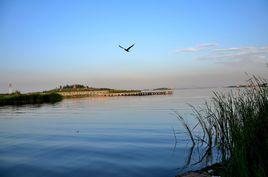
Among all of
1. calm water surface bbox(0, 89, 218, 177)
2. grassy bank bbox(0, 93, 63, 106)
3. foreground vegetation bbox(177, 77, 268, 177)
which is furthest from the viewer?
grassy bank bbox(0, 93, 63, 106)

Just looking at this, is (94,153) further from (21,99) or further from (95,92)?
(95,92)

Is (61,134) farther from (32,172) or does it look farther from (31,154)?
(32,172)

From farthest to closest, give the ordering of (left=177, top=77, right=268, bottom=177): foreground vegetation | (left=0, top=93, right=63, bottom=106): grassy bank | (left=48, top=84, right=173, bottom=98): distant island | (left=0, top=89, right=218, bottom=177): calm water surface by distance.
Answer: (left=48, top=84, right=173, bottom=98): distant island < (left=0, top=93, right=63, bottom=106): grassy bank < (left=0, top=89, right=218, bottom=177): calm water surface < (left=177, top=77, right=268, bottom=177): foreground vegetation

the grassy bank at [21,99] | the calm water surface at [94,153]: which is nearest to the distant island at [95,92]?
the grassy bank at [21,99]

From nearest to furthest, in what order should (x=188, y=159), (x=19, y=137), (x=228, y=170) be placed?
(x=228, y=170) → (x=188, y=159) → (x=19, y=137)

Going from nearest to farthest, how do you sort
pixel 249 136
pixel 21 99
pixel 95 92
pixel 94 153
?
pixel 249 136 < pixel 94 153 < pixel 21 99 < pixel 95 92

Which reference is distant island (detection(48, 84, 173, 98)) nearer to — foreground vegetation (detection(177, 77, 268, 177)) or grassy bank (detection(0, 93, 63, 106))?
grassy bank (detection(0, 93, 63, 106))

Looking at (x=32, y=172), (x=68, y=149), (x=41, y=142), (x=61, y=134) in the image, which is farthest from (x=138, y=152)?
(x=61, y=134)

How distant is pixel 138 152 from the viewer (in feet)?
53.1

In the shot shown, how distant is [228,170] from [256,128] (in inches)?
53.4

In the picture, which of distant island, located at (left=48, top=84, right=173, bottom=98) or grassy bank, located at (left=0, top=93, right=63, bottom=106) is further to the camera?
distant island, located at (left=48, top=84, right=173, bottom=98)

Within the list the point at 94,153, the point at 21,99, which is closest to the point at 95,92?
the point at 21,99

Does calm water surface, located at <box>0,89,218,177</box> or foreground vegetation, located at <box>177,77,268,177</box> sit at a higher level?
foreground vegetation, located at <box>177,77,268,177</box>

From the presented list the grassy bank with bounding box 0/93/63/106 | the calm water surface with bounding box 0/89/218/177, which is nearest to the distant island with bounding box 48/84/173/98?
the grassy bank with bounding box 0/93/63/106
